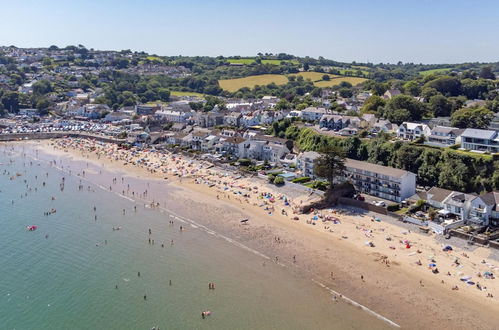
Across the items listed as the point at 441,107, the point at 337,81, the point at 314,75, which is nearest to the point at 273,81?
the point at 314,75

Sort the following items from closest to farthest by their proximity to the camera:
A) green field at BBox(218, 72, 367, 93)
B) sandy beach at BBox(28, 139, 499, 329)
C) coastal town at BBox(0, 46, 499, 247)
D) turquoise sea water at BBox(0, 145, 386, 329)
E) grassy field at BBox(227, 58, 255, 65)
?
turquoise sea water at BBox(0, 145, 386, 329), sandy beach at BBox(28, 139, 499, 329), coastal town at BBox(0, 46, 499, 247), green field at BBox(218, 72, 367, 93), grassy field at BBox(227, 58, 255, 65)

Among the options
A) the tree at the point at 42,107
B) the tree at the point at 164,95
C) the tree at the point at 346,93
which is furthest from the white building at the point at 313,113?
the tree at the point at 42,107

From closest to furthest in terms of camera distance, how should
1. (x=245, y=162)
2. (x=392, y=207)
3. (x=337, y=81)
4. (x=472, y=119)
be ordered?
(x=392, y=207) → (x=472, y=119) → (x=245, y=162) → (x=337, y=81)

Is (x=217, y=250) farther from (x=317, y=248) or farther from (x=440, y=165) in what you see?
(x=440, y=165)

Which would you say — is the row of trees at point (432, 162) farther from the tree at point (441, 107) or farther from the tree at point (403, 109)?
the tree at point (441, 107)

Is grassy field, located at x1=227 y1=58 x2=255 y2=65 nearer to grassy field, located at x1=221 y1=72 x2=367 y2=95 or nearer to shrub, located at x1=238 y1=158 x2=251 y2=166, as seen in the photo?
grassy field, located at x1=221 y1=72 x2=367 y2=95

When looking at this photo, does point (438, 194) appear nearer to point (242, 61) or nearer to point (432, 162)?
point (432, 162)

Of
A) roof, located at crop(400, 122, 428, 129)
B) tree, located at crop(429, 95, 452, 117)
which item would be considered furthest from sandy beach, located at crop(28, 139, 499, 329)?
tree, located at crop(429, 95, 452, 117)
